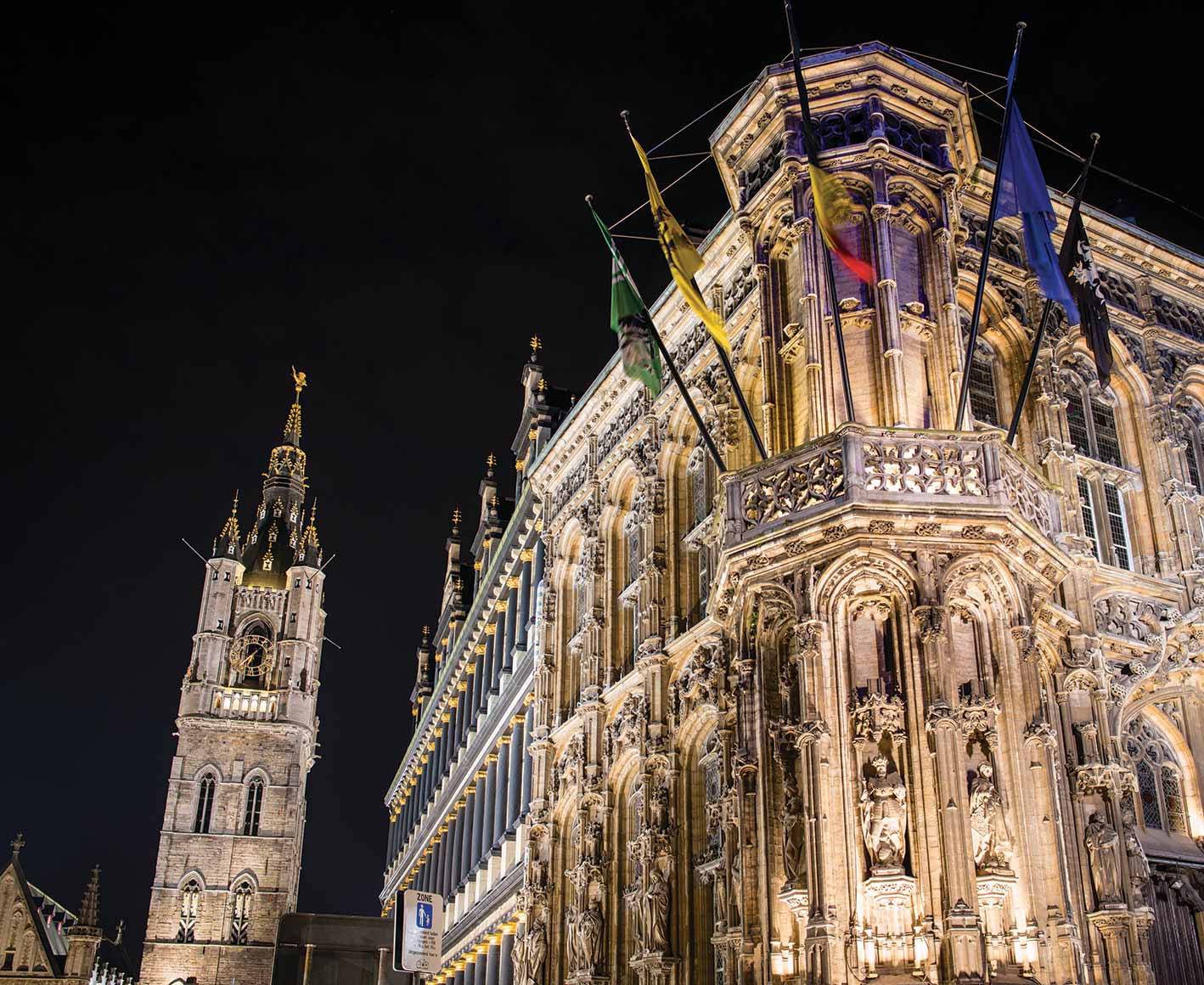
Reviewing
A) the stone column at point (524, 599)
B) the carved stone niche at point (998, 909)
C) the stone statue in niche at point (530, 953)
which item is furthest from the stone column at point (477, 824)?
the carved stone niche at point (998, 909)

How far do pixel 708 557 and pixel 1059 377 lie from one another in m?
8.39

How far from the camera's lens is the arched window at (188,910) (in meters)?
90.6

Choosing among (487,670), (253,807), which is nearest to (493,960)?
(487,670)

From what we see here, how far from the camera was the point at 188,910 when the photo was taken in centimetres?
9175

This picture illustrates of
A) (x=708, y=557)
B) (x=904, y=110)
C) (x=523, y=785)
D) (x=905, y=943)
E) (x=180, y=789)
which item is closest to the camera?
(x=905, y=943)

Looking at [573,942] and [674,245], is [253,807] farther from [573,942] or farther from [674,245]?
[674,245]

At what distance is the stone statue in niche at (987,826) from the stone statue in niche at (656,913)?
977 cm

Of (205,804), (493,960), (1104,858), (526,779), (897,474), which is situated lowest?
(1104,858)

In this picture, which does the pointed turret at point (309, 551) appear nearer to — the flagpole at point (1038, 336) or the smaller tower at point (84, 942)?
the smaller tower at point (84, 942)

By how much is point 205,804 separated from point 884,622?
3261 inches

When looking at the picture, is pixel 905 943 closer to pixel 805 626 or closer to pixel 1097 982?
pixel 1097 982

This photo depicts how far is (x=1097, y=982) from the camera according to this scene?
20.3 metres

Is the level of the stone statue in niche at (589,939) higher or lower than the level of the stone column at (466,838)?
lower

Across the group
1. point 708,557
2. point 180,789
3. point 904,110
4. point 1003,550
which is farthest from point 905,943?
point 180,789
